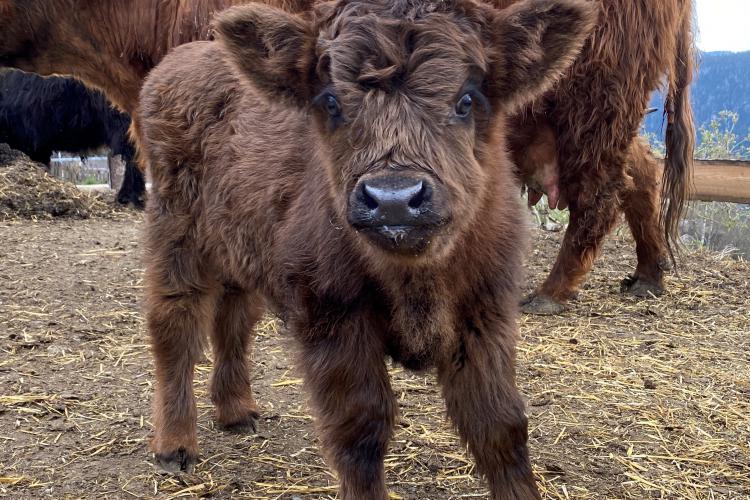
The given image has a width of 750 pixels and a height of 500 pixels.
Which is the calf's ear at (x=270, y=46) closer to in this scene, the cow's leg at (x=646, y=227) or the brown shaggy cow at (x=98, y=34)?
the brown shaggy cow at (x=98, y=34)

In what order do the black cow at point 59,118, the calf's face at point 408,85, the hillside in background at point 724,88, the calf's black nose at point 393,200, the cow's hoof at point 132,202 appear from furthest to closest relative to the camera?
the black cow at point 59,118
the cow's hoof at point 132,202
the hillside in background at point 724,88
the calf's face at point 408,85
the calf's black nose at point 393,200

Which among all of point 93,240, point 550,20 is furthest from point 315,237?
point 93,240

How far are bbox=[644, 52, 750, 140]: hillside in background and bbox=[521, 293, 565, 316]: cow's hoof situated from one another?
15.4 feet

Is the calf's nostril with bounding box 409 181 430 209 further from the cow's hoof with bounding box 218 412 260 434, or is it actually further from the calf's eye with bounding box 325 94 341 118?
the cow's hoof with bounding box 218 412 260 434

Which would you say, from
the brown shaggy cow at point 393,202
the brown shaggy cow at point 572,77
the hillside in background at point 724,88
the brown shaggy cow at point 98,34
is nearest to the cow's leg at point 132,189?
the brown shaggy cow at point 572,77

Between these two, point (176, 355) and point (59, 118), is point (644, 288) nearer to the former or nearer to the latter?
point (176, 355)

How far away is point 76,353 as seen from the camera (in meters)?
4.42

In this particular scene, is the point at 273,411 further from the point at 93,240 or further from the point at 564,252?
the point at 93,240

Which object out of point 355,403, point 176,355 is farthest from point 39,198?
point 355,403

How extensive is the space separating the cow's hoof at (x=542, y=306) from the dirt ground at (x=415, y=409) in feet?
0.38

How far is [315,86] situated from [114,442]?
1.82m

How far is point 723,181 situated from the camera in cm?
746

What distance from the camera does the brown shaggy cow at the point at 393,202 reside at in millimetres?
2275

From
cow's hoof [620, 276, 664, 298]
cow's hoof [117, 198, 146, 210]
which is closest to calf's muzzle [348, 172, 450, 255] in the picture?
cow's hoof [620, 276, 664, 298]
